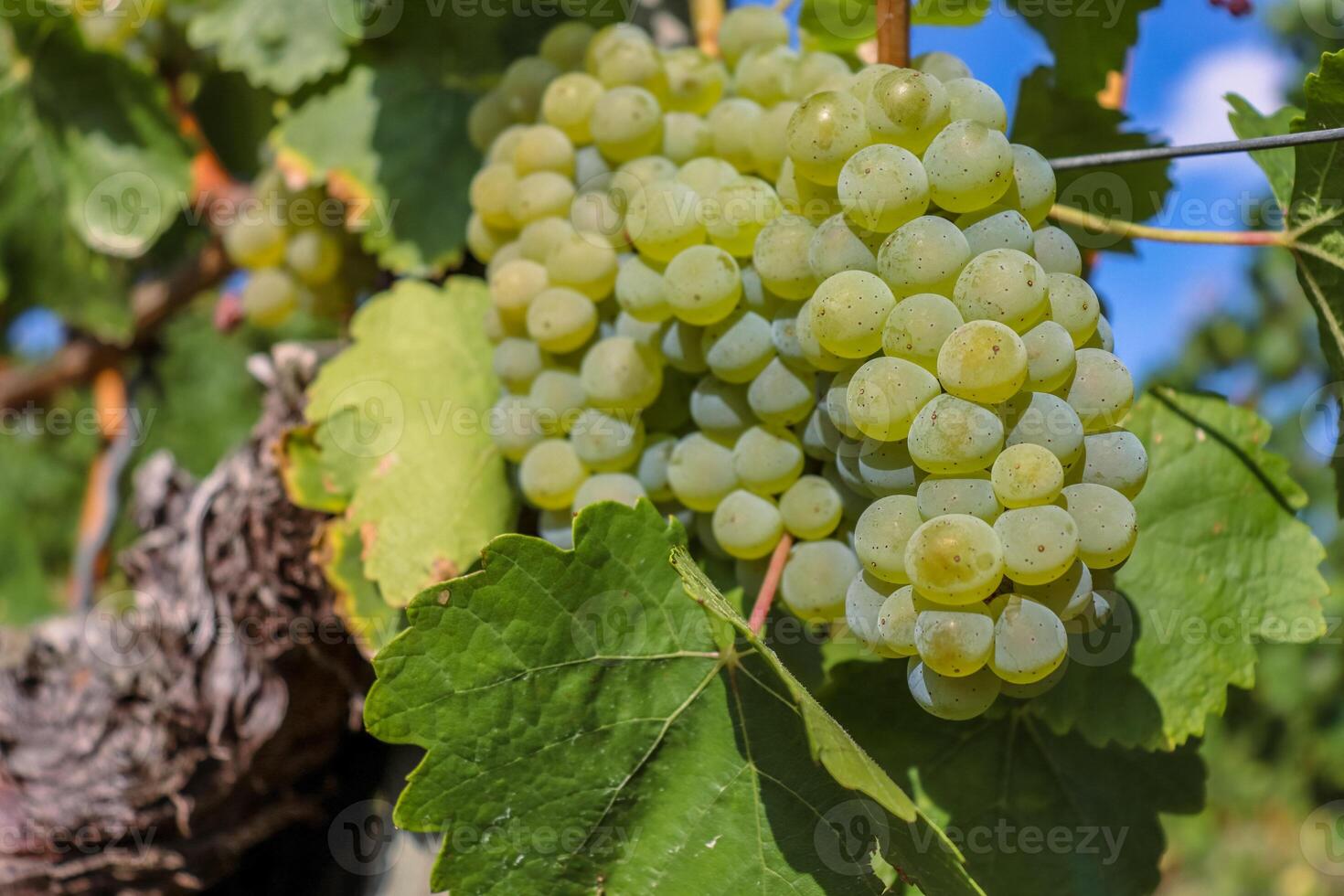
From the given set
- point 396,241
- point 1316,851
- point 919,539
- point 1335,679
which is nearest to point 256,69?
point 396,241


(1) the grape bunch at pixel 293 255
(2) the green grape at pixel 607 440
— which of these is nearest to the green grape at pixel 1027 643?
(2) the green grape at pixel 607 440

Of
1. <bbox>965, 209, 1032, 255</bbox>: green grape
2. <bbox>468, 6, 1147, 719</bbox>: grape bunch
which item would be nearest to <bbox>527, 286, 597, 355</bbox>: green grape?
<bbox>468, 6, 1147, 719</bbox>: grape bunch

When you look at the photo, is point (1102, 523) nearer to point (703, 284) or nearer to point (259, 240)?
point (703, 284)

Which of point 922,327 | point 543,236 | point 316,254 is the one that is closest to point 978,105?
point 922,327

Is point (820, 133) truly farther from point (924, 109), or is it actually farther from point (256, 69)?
point (256, 69)

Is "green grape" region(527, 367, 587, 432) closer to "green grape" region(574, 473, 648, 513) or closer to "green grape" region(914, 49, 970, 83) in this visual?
"green grape" region(574, 473, 648, 513)

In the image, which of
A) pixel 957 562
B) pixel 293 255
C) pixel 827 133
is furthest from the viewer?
pixel 293 255
